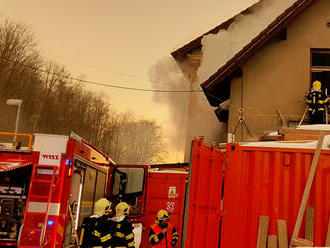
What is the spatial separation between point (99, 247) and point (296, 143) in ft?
10.3

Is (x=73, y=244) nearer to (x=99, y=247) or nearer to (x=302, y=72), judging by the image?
(x=99, y=247)

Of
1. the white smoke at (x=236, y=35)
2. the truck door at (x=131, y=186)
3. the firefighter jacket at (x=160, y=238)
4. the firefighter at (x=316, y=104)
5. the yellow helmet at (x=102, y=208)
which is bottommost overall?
the firefighter jacket at (x=160, y=238)

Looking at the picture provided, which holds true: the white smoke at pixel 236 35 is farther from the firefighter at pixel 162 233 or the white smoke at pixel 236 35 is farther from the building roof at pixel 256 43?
the firefighter at pixel 162 233

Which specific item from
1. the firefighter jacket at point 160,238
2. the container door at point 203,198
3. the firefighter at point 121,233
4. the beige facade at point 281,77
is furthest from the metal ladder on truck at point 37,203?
the beige facade at point 281,77

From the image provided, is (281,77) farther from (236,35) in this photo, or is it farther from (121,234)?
(121,234)

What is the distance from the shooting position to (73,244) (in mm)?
7754

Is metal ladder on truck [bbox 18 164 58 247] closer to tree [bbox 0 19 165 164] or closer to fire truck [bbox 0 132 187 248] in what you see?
fire truck [bbox 0 132 187 248]

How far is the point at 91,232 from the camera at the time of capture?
553 centimetres

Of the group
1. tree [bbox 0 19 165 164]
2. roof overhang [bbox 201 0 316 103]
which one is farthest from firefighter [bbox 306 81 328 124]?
tree [bbox 0 19 165 164]

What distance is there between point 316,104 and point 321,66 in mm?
2070

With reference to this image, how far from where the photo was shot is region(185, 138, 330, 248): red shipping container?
521 centimetres

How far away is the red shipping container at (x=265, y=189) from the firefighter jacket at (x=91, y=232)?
1525 mm

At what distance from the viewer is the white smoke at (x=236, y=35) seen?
18328 mm

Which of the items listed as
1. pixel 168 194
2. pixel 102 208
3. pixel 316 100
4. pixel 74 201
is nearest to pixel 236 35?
pixel 316 100
